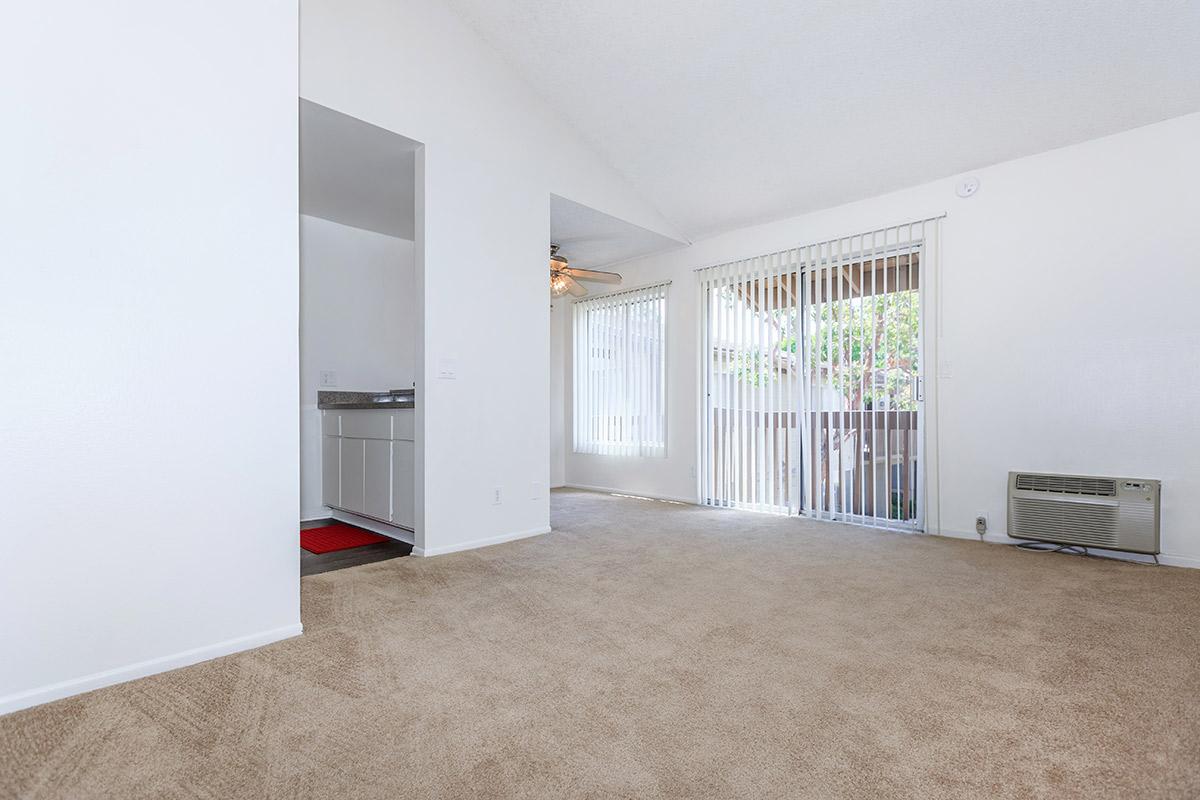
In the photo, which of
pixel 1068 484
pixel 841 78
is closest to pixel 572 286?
pixel 841 78

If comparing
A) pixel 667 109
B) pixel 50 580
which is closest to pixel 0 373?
pixel 50 580

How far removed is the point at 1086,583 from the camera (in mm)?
2811

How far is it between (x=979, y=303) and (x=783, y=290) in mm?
1398

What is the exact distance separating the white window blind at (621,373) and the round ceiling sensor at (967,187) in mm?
2471

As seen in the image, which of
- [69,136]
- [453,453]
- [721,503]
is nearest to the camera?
[69,136]

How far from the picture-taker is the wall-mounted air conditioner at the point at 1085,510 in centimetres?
315

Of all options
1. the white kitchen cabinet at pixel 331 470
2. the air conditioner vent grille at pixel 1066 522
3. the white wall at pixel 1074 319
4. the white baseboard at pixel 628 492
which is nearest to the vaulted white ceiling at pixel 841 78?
the white wall at pixel 1074 319

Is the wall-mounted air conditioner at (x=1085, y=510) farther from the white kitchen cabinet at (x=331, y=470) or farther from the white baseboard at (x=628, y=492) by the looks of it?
→ the white kitchen cabinet at (x=331, y=470)

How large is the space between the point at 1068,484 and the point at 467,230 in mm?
3868

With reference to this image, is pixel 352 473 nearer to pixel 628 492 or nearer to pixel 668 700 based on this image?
pixel 628 492

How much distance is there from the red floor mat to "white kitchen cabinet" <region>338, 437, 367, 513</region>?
0.52 ft

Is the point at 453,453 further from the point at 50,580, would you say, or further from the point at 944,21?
the point at 944,21

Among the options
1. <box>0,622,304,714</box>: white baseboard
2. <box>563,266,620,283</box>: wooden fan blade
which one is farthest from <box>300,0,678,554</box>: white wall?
<box>0,622,304,714</box>: white baseboard

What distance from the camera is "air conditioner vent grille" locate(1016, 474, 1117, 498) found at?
328 centimetres
